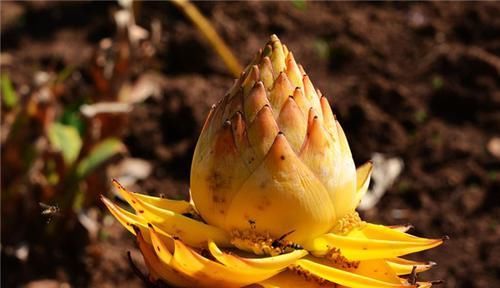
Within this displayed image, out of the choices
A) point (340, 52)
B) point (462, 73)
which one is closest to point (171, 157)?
point (340, 52)

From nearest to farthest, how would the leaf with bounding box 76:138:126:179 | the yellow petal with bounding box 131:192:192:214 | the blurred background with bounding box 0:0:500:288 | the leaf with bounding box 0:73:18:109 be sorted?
the yellow petal with bounding box 131:192:192:214 < the leaf with bounding box 76:138:126:179 < the blurred background with bounding box 0:0:500:288 < the leaf with bounding box 0:73:18:109

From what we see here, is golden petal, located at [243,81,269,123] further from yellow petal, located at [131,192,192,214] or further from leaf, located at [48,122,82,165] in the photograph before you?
leaf, located at [48,122,82,165]

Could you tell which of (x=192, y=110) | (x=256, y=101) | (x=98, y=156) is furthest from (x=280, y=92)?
(x=192, y=110)

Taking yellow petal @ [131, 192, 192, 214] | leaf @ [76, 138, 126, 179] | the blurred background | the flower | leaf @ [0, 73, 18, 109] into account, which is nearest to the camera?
the flower

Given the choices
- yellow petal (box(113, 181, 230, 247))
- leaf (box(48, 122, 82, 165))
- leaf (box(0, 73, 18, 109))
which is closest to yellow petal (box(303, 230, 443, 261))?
yellow petal (box(113, 181, 230, 247))

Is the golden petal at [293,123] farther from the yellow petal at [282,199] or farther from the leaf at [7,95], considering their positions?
the leaf at [7,95]

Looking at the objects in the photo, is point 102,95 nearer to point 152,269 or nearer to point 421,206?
point 421,206
